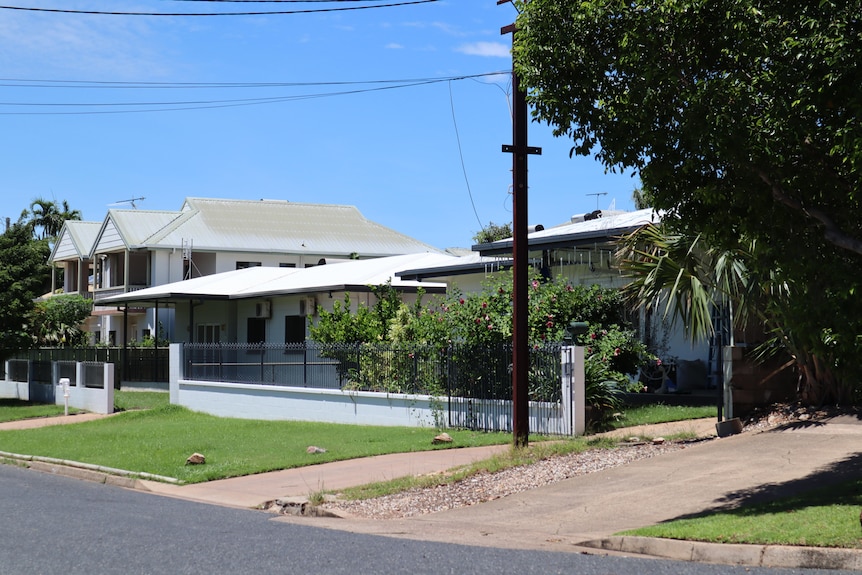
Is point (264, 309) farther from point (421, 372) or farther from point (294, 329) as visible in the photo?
point (421, 372)

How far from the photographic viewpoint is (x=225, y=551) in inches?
365

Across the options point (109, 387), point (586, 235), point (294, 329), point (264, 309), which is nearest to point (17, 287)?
point (109, 387)

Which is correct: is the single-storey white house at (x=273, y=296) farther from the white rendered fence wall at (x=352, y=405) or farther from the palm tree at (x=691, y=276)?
the palm tree at (x=691, y=276)

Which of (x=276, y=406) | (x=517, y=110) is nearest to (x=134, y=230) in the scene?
(x=276, y=406)

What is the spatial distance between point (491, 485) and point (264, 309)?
2331 cm

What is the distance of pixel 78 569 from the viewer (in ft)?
27.2

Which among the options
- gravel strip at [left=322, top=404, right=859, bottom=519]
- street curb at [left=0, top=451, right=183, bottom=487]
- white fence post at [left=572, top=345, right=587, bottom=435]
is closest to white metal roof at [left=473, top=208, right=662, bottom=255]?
white fence post at [left=572, top=345, right=587, bottom=435]

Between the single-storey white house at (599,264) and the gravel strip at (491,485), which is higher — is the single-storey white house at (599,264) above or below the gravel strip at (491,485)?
above

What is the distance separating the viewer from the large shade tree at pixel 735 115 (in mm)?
9969

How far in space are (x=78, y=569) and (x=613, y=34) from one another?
7.82m

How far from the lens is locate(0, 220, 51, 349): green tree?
106ft

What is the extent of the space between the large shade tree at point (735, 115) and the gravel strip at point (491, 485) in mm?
3899

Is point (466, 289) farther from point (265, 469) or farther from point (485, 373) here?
point (265, 469)

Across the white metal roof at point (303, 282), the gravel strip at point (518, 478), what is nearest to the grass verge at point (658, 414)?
the gravel strip at point (518, 478)
